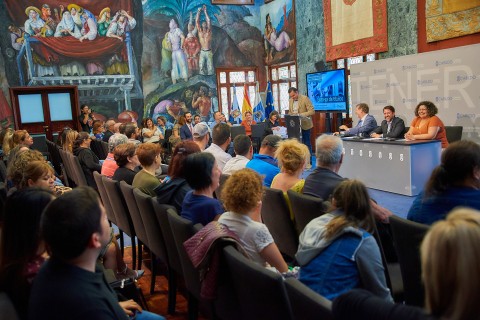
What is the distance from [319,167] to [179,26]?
479 inches

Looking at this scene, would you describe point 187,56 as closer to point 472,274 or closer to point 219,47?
point 219,47

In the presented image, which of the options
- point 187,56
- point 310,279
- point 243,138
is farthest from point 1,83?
point 310,279

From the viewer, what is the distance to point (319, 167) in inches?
130

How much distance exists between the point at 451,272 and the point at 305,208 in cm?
186

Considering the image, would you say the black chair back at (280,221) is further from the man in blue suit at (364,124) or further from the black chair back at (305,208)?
the man in blue suit at (364,124)

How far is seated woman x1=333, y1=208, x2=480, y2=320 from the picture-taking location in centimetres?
101

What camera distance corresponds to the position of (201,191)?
2.90 meters

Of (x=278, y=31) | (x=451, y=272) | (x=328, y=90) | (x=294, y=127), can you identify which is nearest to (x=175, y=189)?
(x=451, y=272)

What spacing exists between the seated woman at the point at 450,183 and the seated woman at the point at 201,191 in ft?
3.99

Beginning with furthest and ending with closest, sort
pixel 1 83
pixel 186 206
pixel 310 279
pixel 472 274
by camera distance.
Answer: pixel 1 83, pixel 186 206, pixel 310 279, pixel 472 274

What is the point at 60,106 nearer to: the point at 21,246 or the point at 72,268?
the point at 21,246

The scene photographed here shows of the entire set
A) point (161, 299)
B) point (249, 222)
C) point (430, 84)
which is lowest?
point (161, 299)

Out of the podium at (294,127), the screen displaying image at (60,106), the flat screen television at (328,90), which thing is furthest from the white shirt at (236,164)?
the screen displaying image at (60,106)

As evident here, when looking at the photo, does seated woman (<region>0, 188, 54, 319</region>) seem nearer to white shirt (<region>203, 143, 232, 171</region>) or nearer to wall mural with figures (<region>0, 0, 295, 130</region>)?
white shirt (<region>203, 143, 232, 171</region>)
